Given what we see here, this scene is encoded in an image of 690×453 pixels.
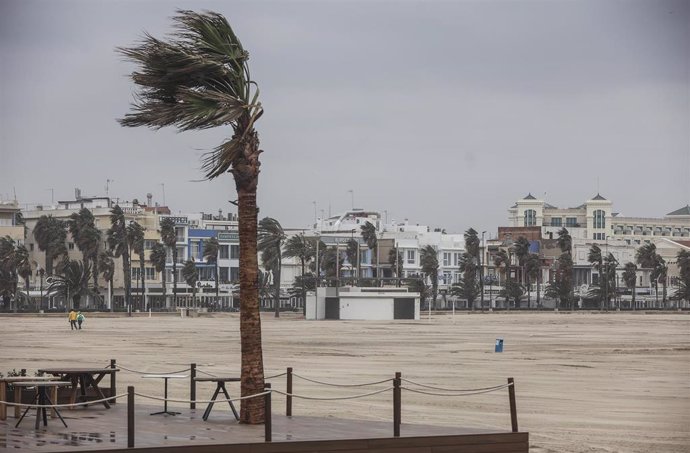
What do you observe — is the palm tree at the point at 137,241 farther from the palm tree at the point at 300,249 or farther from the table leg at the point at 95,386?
the table leg at the point at 95,386

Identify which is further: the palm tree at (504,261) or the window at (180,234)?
the palm tree at (504,261)

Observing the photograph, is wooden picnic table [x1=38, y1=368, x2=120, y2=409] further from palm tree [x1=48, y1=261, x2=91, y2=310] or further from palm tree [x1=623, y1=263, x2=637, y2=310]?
palm tree [x1=623, y1=263, x2=637, y2=310]

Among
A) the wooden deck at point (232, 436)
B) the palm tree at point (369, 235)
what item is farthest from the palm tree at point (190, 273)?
the wooden deck at point (232, 436)

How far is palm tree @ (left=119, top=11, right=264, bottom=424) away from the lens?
52.5 ft

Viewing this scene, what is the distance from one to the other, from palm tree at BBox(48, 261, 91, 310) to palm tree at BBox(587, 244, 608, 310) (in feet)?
177

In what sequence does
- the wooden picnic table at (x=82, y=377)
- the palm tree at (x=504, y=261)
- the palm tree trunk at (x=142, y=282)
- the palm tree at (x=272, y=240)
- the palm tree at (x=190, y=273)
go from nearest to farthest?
the wooden picnic table at (x=82, y=377) < the palm tree at (x=272, y=240) < the palm tree trunk at (x=142, y=282) < the palm tree at (x=190, y=273) < the palm tree at (x=504, y=261)

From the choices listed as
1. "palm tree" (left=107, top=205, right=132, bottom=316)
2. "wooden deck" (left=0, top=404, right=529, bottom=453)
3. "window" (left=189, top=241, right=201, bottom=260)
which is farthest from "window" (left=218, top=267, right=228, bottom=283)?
"wooden deck" (left=0, top=404, right=529, bottom=453)

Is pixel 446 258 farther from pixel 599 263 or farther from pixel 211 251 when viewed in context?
pixel 211 251

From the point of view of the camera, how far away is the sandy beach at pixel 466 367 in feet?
72.9

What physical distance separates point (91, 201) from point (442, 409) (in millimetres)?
122433

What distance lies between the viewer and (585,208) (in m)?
199

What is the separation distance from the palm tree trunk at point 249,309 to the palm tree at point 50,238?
113569 millimetres

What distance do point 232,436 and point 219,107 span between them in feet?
12.4

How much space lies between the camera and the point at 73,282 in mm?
120250
